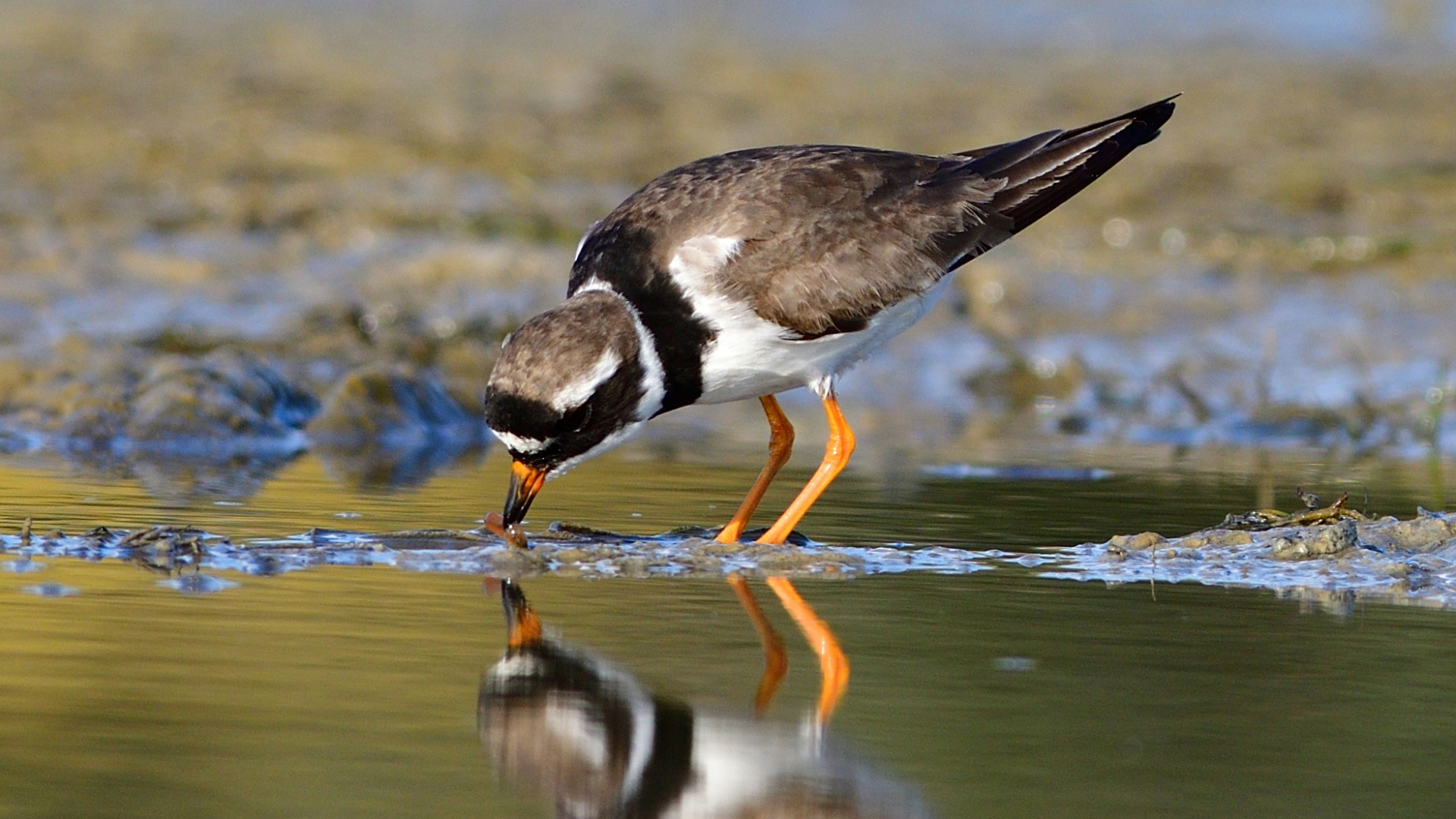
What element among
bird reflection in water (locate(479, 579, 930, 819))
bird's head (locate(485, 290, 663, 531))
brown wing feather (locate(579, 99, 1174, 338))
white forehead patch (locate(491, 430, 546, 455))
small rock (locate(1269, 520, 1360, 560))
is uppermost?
brown wing feather (locate(579, 99, 1174, 338))

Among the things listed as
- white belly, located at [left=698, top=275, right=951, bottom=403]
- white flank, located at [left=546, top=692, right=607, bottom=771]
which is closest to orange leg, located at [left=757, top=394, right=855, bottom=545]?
white belly, located at [left=698, top=275, right=951, bottom=403]

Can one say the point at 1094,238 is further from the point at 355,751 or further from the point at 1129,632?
the point at 355,751

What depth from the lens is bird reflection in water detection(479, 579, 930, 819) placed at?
4.28 m

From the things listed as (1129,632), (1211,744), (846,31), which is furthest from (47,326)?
(846,31)

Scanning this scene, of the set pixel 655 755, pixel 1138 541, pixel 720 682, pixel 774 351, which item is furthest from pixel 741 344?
pixel 655 755

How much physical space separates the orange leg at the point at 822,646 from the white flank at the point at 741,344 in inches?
38.2

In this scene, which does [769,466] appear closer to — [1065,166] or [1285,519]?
[1065,166]

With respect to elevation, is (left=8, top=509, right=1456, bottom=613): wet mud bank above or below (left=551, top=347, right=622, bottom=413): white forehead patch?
below

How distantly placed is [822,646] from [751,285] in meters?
2.06

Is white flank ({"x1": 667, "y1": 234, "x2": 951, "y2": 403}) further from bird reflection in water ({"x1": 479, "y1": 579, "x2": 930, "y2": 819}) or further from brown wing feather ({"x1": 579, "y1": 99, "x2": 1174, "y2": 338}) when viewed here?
bird reflection in water ({"x1": 479, "y1": 579, "x2": 930, "y2": 819})

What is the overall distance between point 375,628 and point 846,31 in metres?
17.4

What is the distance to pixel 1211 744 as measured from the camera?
4.75 metres

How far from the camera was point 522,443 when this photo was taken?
6914 mm

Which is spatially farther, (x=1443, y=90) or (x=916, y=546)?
(x=1443, y=90)
